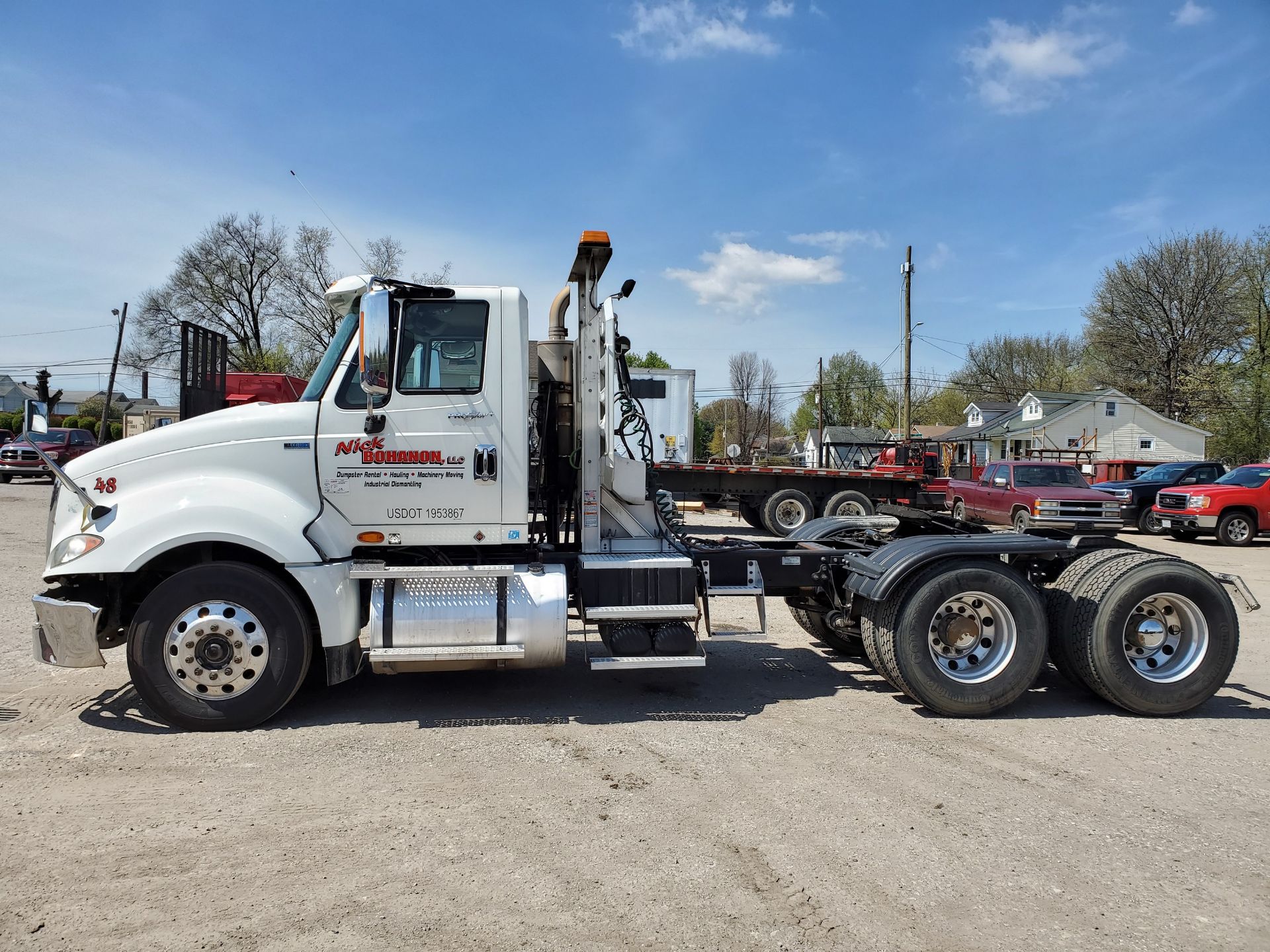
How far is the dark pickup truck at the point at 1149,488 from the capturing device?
20203 mm

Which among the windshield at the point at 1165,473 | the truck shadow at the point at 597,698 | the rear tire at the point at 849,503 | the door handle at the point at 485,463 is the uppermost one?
the windshield at the point at 1165,473

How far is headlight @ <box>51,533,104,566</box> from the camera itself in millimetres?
4859

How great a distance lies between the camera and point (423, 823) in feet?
12.4

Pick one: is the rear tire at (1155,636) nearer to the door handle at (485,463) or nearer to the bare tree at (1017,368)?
the door handle at (485,463)

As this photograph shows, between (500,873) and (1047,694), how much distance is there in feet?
14.9

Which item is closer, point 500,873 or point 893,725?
point 500,873

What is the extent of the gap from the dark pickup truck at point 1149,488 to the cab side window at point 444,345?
62.3 feet

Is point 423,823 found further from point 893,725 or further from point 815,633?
point 815,633

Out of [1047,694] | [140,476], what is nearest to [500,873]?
[140,476]

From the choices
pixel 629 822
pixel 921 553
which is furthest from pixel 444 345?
pixel 921 553

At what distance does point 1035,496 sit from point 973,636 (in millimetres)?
12834

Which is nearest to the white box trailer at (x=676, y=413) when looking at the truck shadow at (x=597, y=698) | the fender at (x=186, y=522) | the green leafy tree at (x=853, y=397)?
the truck shadow at (x=597, y=698)

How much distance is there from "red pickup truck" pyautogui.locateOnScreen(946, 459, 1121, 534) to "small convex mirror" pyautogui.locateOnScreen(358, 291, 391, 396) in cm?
1436

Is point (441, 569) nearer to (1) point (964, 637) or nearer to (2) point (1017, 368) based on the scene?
(1) point (964, 637)
